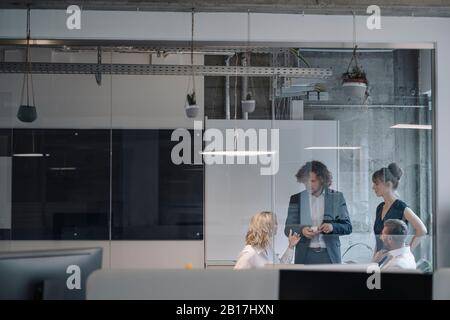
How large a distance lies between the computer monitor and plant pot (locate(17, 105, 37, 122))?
2037 millimetres

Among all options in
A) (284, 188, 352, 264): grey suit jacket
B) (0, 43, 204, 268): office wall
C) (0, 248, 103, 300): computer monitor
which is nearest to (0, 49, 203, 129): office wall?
(0, 43, 204, 268): office wall

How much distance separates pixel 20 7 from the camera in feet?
14.1

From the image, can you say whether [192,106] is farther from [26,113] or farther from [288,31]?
[26,113]

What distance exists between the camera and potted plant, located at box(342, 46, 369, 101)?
452 centimetres

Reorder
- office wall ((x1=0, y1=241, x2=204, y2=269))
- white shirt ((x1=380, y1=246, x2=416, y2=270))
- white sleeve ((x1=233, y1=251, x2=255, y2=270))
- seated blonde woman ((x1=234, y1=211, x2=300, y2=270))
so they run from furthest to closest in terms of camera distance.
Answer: office wall ((x1=0, y1=241, x2=204, y2=269)) → seated blonde woman ((x1=234, y1=211, x2=300, y2=270)) → white sleeve ((x1=233, y1=251, x2=255, y2=270)) → white shirt ((x1=380, y1=246, x2=416, y2=270))

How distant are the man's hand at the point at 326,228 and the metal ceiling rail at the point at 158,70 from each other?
1.08 meters

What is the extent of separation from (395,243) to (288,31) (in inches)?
66.5

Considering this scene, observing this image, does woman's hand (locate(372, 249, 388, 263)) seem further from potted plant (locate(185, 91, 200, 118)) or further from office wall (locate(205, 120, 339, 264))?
potted plant (locate(185, 91, 200, 118))

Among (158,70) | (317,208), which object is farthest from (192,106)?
(317,208)

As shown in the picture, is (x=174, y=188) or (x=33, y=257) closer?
(x=33, y=257)

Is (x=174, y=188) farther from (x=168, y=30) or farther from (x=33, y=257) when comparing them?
(x=33, y=257)

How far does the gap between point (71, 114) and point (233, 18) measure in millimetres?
1345
